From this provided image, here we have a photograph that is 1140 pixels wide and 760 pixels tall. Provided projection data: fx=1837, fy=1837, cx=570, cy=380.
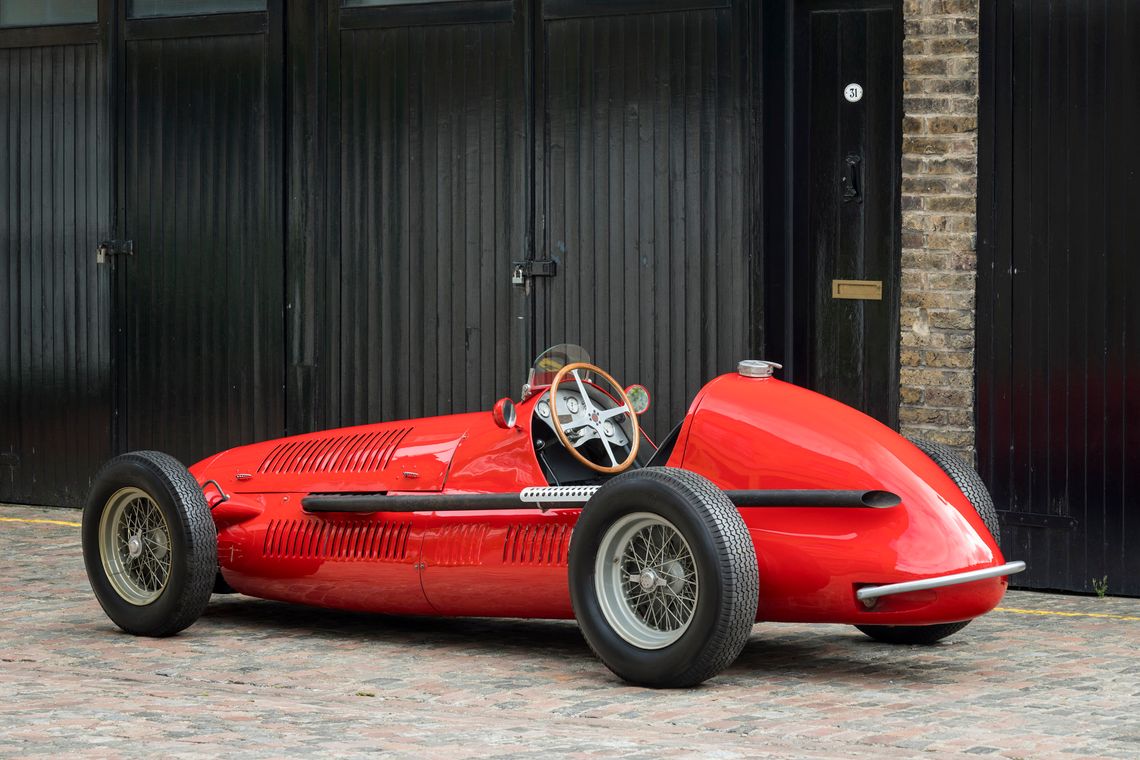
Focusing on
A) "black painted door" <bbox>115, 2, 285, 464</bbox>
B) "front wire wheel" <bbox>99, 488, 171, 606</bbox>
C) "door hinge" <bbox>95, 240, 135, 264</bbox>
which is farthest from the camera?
"door hinge" <bbox>95, 240, 135, 264</bbox>

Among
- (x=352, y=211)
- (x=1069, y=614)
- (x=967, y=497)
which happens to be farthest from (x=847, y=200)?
(x=352, y=211)

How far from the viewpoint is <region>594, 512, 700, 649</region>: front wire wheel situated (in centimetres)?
634

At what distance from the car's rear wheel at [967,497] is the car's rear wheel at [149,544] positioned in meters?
2.69

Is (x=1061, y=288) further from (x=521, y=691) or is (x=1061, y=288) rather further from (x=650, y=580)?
(x=521, y=691)

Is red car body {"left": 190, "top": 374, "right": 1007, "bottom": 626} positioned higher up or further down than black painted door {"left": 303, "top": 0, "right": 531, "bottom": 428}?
further down

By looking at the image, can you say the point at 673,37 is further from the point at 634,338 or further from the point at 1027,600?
the point at 1027,600

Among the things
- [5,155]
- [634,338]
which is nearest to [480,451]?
[634,338]

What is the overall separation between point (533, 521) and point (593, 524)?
501 millimetres

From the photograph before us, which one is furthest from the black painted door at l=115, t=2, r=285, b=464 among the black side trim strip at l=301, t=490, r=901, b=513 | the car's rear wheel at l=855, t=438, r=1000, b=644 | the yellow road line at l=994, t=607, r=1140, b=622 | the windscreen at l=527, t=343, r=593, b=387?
the car's rear wheel at l=855, t=438, r=1000, b=644

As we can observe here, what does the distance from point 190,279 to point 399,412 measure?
1739 millimetres

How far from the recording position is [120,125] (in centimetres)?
1161

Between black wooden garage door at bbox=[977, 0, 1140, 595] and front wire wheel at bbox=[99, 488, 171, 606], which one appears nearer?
front wire wheel at bbox=[99, 488, 171, 606]

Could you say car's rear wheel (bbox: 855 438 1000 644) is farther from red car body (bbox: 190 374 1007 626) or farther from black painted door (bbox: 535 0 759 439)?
black painted door (bbox: 535 0 759 439)

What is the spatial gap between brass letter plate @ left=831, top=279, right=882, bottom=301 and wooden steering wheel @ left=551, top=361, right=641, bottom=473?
8.01 feet
